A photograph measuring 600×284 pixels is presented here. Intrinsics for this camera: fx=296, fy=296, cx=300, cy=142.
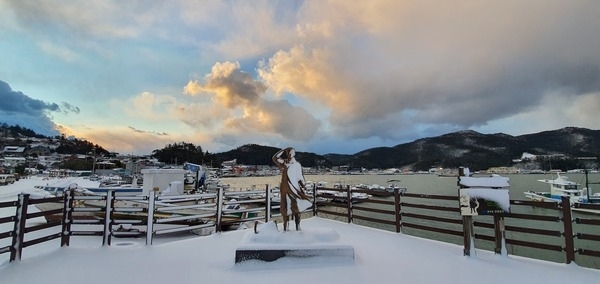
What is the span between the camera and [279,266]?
182 inches

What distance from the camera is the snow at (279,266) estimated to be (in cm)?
412

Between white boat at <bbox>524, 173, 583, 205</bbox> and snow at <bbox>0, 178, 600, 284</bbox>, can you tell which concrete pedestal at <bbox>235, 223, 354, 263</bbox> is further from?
white boat at <bbox>524, 173, 583, 205</bbox>

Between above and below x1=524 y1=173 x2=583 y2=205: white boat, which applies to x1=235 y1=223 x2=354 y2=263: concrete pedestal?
above

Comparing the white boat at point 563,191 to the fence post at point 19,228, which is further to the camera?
the white boat at point 563,191

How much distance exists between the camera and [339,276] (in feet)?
13.8

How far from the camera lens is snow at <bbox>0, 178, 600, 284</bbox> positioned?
4125 millimetres

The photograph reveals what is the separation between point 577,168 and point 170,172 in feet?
326

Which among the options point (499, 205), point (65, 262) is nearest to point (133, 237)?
point (65, 262)

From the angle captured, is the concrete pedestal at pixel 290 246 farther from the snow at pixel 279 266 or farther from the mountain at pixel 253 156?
the mountain at pixel 253 156

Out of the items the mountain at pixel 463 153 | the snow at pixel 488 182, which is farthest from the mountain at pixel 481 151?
the snow at pixel 488 182

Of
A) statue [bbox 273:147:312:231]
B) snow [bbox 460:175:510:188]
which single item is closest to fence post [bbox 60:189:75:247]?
statue [bbox 273:147:312:231]

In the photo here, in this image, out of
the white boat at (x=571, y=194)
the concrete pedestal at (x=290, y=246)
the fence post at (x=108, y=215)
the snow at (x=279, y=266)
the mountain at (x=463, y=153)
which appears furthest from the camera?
the mountain at (x=463, y=153)

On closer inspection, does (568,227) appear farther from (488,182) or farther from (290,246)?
(290,246)

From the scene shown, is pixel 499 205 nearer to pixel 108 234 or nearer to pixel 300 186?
pixel 300 186
